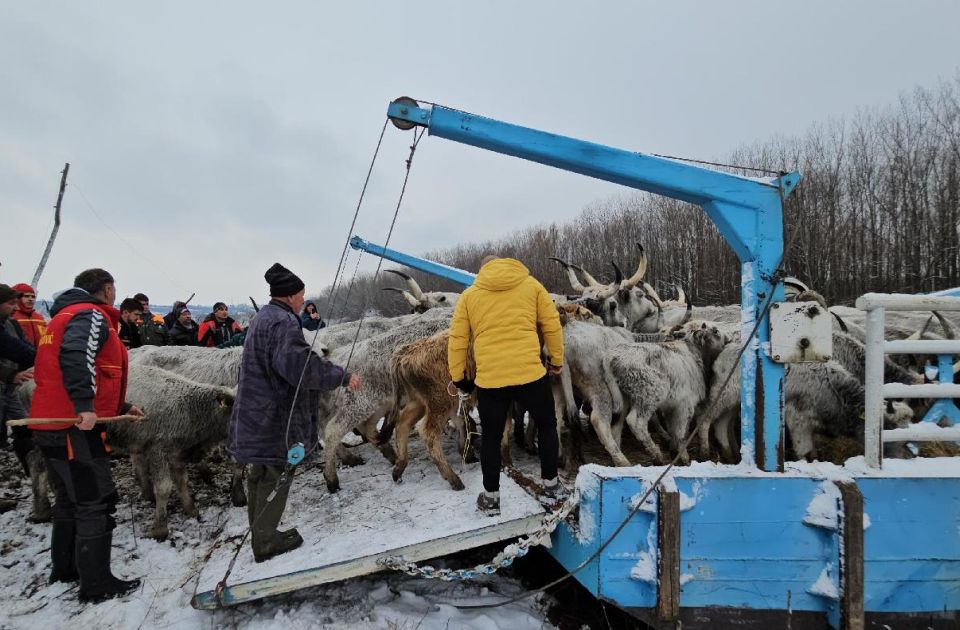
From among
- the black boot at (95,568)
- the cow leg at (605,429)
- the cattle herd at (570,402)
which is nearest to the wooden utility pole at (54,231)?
the cattle herd at (570,402)

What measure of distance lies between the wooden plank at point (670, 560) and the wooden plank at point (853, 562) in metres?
0.96

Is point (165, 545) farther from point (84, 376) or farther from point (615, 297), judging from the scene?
point (615, 297)

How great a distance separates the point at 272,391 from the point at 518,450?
334 centimetres

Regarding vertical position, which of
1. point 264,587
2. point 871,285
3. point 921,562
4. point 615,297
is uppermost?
point 871,285

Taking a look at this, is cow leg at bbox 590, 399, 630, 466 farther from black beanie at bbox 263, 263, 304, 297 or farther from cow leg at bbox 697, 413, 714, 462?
black beanie at bbox 263, 263, 304, 297

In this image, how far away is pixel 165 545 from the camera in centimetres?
433

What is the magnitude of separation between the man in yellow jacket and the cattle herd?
0.90m

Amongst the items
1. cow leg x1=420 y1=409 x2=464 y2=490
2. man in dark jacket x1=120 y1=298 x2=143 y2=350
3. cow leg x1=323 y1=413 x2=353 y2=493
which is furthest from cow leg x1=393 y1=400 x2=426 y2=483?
man in dark jacket x1=120 y1=298 x2=143 y2=350

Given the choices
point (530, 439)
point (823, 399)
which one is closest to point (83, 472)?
point (530, 439)

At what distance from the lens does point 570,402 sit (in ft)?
17.1

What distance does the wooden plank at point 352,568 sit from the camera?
10.1 feet

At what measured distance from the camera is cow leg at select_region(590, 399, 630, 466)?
16.1ft

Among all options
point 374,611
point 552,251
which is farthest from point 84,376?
point 552,251

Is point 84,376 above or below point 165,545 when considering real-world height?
Answer: above
